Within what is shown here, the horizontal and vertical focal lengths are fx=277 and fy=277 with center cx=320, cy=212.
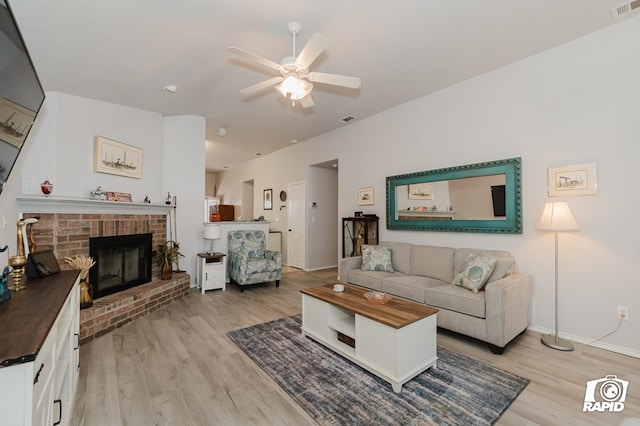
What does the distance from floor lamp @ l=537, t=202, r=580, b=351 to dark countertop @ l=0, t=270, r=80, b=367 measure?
136 inches

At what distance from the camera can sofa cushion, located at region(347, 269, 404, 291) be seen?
3.40 m

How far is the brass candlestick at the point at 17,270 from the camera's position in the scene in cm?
160

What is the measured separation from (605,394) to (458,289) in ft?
3.83

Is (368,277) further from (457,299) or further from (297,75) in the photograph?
(297,75)

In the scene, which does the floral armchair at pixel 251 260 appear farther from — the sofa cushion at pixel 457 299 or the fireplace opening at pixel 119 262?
the sofa cushion at pixel 457 299

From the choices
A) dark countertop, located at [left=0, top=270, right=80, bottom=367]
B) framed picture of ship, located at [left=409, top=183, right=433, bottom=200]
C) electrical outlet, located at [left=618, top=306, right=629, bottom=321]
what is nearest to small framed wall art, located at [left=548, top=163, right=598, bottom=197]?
electrical outlet, located at [left=618, top=306, right=629, bottom=321]

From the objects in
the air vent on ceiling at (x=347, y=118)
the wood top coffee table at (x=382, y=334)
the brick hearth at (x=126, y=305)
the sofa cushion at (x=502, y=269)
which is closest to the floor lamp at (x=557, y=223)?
the sofa cushion at (x=502, y=269)

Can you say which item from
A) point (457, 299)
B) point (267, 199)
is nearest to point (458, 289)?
point (457, 299)

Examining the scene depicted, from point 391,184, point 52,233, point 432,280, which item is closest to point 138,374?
point 52,233

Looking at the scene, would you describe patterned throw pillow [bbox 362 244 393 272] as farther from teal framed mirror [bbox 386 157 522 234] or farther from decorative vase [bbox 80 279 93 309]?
decorative vase [bbox 80 279 93 309]

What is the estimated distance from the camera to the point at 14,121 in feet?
5.24

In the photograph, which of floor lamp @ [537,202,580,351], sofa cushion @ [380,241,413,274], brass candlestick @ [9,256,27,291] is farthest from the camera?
sofa cushion @ [380,241,413,274]

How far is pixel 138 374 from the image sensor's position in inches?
82.0

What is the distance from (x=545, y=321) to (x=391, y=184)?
241 cm
